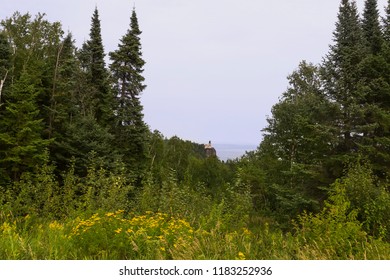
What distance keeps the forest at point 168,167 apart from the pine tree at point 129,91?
0.09 metres

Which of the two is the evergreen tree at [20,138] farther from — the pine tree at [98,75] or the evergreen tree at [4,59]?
the pine tree at [98,75]

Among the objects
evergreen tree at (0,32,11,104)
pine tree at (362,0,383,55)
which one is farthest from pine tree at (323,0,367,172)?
evergreen tree at (0,32,11,104)

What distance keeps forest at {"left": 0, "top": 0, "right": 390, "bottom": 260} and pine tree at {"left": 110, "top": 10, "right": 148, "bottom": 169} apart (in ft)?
0.30

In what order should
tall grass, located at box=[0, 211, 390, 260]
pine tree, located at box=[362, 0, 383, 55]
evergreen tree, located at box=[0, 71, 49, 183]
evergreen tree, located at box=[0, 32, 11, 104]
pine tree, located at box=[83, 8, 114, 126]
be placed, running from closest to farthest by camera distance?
tall grass, located at box=[0, 211, 390, 260], evergreen tree, located at box=[0, 71, 49, 183], pine tree, located at box=[362, 0, 383, 55], evergreen tree, located at box=[0, 32, 11, 104], pine tree, located at box=[83, 8, 114, 126]

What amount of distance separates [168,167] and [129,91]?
776 cm

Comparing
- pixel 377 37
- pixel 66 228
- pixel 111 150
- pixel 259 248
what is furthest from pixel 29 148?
pixel 377 37

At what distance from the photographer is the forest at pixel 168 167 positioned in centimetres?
498

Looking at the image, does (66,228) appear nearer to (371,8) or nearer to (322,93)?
(322,93)

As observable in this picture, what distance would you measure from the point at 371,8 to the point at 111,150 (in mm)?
23632

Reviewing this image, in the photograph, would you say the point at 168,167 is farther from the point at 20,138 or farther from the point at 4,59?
the point at 4,59

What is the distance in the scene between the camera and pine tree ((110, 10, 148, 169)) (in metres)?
27.0

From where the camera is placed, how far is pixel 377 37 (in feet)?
74.4

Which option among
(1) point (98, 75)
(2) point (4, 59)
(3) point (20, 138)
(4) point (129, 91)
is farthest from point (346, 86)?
(2) point (4, 59)

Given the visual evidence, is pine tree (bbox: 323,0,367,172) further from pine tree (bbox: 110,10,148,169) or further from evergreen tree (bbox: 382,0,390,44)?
pine tree (bbox: 110,10,148,169)
